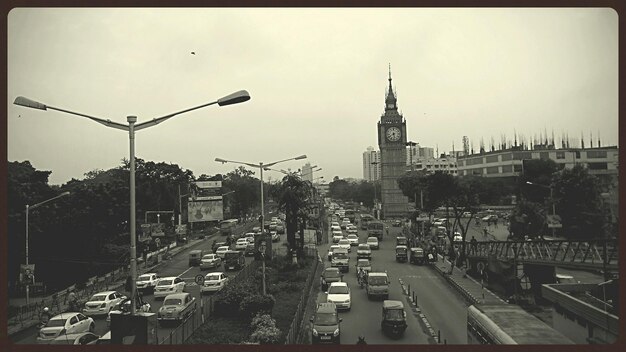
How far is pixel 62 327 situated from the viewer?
50.9 ft

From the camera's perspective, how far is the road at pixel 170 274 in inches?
695

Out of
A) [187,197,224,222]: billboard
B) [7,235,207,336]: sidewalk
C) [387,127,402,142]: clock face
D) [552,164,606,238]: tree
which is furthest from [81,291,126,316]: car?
[387,127,402,142]: clock face

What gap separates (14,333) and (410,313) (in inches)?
567

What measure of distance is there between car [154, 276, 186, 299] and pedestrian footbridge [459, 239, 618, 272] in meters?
15.9

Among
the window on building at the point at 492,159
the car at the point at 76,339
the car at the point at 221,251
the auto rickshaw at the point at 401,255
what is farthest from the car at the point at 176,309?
the window on building at the point at 492,159

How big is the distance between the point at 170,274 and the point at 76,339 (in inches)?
769

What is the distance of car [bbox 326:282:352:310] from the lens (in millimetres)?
21750

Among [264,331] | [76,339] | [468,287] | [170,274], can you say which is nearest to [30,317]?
[76,339]

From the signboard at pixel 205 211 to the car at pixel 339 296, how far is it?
28.5 ft

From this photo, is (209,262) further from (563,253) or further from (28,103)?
(28,103)

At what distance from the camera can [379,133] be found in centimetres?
9731

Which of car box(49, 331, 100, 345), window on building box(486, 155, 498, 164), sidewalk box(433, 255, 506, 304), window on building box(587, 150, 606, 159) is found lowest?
sidewalk box(433, 255, 506, 304)

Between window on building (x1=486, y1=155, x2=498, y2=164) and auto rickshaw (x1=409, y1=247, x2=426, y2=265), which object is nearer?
auto rickshaw (x1=409, y1=247, x2=426, y2=265)

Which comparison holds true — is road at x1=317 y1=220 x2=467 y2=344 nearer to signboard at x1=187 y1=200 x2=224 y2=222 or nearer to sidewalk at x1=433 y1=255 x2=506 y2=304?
sidewalk at x1=433 y1=255 x2=506 y2=304
